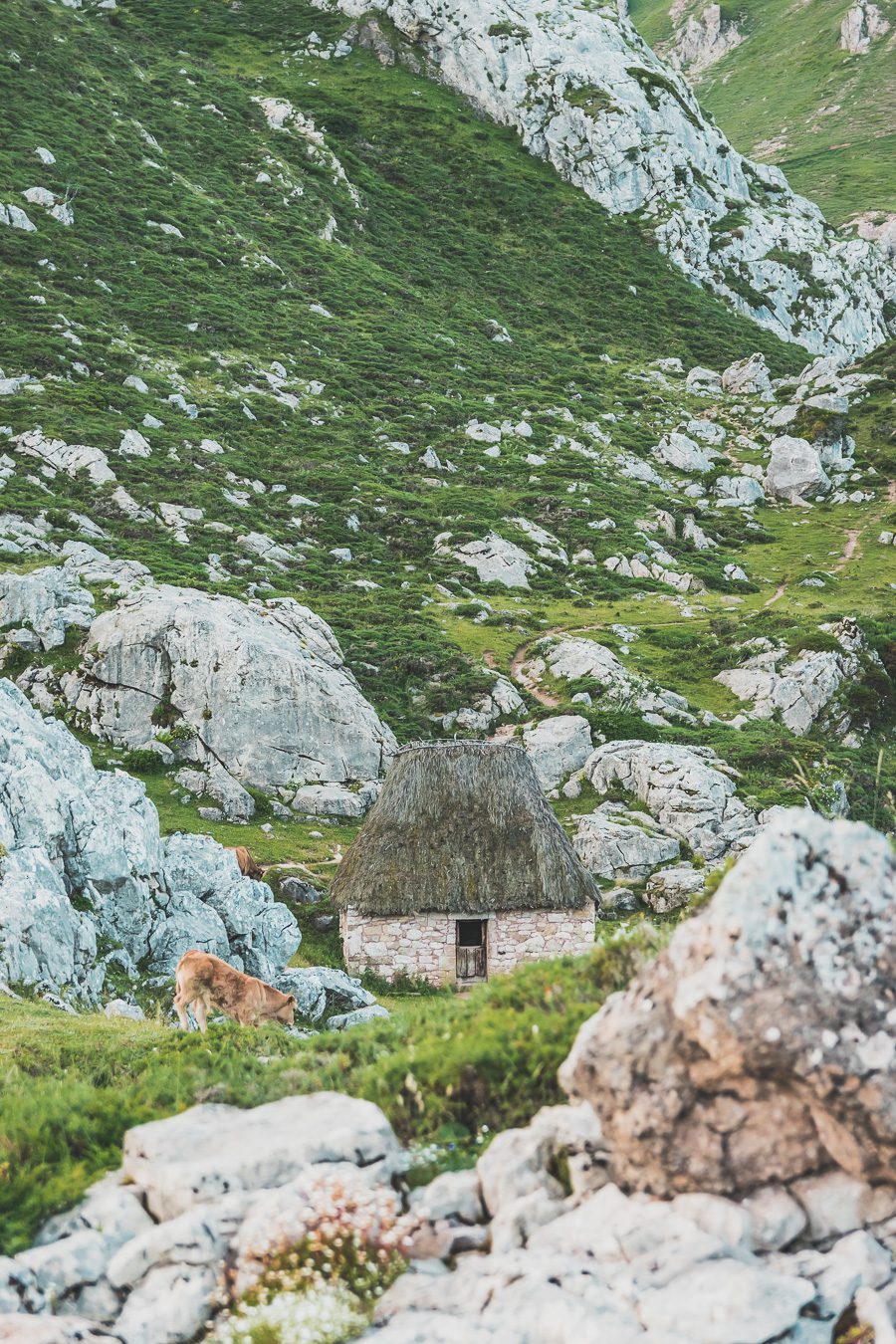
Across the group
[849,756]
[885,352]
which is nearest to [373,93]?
[885,352]

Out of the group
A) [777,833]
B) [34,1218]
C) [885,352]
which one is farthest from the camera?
[885,352]

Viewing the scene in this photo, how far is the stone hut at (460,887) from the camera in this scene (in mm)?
27906

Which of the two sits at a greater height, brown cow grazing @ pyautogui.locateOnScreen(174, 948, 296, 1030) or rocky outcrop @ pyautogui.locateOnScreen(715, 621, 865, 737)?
rocky outcrop @ pyautogui.locateOnScreen(715, 621, 865, 737)

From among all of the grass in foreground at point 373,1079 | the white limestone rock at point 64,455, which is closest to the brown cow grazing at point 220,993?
the grass in foreground at point 373,1079

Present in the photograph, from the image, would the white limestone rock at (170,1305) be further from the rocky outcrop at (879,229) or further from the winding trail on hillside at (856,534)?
the rocky outcrop at (879,229)

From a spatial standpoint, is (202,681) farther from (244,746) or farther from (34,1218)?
(34,1218)

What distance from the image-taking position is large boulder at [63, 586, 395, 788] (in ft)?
127

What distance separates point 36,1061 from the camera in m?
12.2

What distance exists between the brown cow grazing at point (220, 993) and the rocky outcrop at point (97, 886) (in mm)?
2905

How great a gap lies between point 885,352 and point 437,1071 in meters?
105

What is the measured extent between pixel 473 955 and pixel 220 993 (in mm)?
11972

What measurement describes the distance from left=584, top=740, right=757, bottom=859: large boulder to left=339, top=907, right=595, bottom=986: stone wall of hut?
11446 mm

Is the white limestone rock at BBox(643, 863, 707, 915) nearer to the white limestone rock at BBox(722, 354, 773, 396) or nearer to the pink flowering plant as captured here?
the pink flowering plant

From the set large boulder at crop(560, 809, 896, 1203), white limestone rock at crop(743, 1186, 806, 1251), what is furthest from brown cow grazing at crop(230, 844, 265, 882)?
white limestone rock at crop(743, 1186, 806, 1251)
